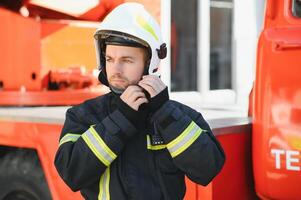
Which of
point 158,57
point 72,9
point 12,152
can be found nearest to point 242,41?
point 72,9

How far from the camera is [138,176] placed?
1.78 meters

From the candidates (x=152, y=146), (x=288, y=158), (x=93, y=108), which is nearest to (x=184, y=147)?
(x=152, y=146)

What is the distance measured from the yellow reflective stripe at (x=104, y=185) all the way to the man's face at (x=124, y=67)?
284 mm

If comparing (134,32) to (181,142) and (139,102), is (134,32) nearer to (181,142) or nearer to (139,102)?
(139,102)

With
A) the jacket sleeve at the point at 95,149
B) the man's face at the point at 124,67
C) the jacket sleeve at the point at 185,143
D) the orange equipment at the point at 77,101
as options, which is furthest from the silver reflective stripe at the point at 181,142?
the orange equipment at the point at 77,101

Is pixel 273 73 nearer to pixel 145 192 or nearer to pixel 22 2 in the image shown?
pixel 145 192

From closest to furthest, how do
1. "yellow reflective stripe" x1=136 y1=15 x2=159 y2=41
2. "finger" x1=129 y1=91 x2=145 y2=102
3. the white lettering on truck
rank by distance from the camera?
"finger" x1=129 y1=91 x2=145 y2=102 → "yellow reflective stripe" x1=136 y1=15 x2=159 y2=41 → the white lettering on truck

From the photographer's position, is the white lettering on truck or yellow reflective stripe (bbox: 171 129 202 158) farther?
the white lettering on truck

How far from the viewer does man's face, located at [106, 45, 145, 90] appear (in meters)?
1.79

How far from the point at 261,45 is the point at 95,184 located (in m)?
1.01

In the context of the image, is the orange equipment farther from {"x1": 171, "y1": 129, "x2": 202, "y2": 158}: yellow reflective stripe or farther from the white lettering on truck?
{"x1": 171, "y1": 129, "x2": 202, "y2": 158}: yellow reflective stripe

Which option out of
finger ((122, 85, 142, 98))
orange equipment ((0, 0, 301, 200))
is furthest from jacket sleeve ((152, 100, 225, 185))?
orange equipment ((0, 0, 301, 200))

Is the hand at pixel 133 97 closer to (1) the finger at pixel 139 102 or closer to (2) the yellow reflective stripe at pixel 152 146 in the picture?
(1) the finger at pixel 139 102

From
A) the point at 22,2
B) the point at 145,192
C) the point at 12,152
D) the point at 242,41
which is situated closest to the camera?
the point at 145,192
